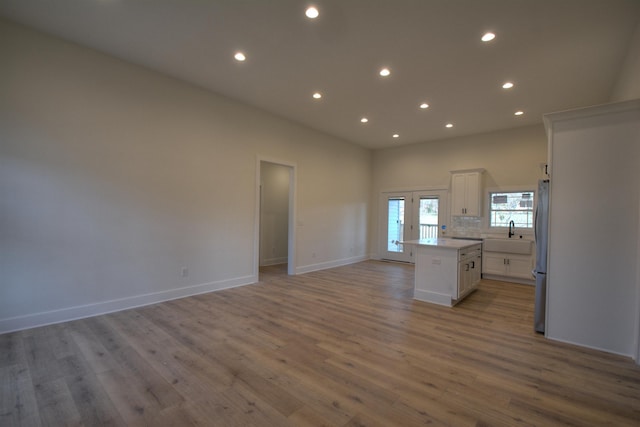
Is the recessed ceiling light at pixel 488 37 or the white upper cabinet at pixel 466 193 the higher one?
the recessed ceiling light at pixel 488 37

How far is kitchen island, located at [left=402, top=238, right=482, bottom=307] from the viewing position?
13.3ft

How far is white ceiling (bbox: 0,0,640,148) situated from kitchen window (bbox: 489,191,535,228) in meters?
1.95

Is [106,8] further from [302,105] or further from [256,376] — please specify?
[256,376]

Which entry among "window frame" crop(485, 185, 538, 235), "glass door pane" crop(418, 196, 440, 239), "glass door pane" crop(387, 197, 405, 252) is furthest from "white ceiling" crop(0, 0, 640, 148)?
"glass door pane" crop(387, 197, 405, 252)

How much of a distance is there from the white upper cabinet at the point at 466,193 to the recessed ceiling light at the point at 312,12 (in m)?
5.40

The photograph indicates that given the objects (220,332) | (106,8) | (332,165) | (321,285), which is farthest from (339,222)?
(106,8)

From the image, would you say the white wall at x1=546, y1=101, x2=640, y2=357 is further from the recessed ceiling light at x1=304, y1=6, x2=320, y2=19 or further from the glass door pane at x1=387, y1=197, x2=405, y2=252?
the glass door pane at x1=387, y1=197, x2=405, y2=252

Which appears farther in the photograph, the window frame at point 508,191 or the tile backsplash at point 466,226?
the tile backsplash at point 466,226

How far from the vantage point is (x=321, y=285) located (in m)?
5.22

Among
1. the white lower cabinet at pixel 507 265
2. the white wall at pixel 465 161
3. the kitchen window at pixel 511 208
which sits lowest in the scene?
the white lower cabinet at pixel 507 265

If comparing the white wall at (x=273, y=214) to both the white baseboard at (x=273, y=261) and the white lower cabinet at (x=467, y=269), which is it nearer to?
the white baseboard at (x=273, y=261)

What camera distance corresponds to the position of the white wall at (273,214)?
24.1 feet

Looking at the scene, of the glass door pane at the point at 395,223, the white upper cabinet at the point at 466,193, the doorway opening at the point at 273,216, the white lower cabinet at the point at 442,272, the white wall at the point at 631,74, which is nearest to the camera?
the white wall at the point at 631,74

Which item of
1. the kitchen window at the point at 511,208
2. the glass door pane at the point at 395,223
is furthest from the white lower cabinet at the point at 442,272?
the glass door pane at the point at 395,223
